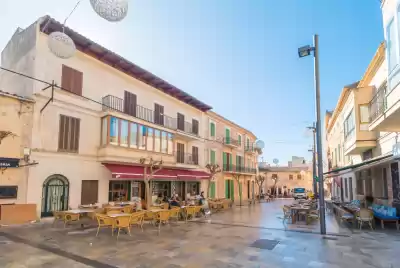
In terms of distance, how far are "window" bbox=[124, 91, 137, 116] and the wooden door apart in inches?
191

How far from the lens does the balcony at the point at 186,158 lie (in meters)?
21.8

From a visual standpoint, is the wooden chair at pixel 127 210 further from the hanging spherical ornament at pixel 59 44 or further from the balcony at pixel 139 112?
the hanging spherical ornament at pixel 59 44

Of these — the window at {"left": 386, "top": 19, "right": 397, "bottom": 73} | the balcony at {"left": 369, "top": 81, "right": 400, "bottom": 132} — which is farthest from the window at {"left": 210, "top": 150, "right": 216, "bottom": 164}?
the window at {"left": 386, "top": 19, "right": 397, "bottom": 73}

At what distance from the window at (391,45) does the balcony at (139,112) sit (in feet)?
38.8

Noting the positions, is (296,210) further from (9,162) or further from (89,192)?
(9,162)

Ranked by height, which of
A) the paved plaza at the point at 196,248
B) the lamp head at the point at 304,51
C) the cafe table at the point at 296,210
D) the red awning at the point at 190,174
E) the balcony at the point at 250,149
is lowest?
the paved plaza at the point at 196,248

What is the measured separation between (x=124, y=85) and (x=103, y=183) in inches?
243

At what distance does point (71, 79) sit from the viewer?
45.9ft

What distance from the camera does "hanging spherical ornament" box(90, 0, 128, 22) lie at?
17.7 ft

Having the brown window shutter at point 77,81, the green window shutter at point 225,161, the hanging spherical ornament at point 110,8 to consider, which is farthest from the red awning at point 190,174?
the hanging spherical ornament at point 110,8

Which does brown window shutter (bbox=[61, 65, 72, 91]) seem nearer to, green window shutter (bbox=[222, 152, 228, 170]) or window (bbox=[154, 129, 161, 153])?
window (bbox=[154, 129, 161, 153])

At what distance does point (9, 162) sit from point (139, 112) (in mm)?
8127

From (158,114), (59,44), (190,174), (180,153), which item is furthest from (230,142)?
(59,44)

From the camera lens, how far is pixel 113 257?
21.3 feet
